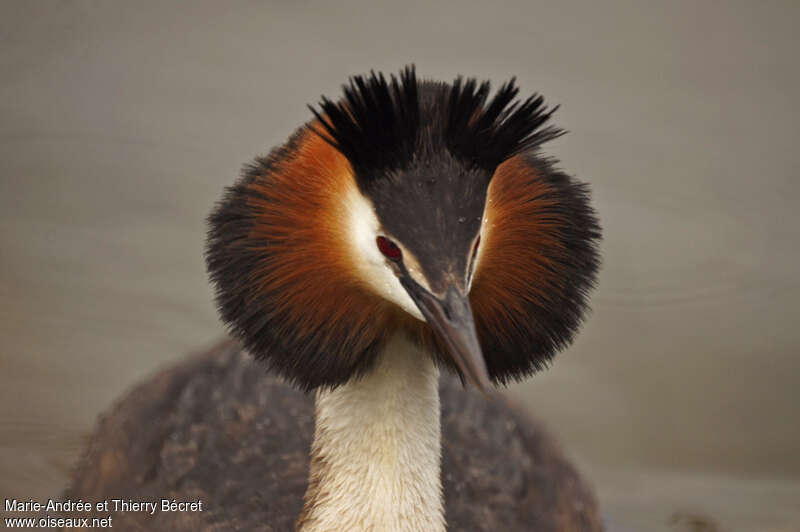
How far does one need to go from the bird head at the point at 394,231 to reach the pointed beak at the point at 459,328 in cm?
6

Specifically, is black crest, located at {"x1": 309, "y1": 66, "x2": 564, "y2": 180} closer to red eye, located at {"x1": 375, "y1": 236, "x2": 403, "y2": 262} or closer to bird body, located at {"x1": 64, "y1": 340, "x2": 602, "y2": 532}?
red eye, located at {"x1": 375, "y1": 236, "x2": 403, "y2": 262}

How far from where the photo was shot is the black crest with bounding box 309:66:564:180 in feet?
7.93

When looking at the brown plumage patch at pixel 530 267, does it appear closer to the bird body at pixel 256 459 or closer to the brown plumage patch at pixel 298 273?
the brown plumage patch at pixel 298 273

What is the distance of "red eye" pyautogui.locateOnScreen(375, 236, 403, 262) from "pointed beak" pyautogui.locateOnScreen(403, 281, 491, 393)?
3.3 inches

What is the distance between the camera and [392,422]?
280 centimetres

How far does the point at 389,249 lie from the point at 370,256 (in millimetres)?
70

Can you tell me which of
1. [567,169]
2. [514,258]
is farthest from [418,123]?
[567,169]

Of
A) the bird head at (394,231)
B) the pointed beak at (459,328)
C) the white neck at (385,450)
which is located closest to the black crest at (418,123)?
the bird head at (394,231)

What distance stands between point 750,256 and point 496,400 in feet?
7.09

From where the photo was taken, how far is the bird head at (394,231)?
242cm

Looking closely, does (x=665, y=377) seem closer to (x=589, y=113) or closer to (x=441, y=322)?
(x=589, y=113)

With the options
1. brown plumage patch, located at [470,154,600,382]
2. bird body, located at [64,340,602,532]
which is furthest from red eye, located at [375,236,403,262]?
bird body, located at [64,340,602,532]

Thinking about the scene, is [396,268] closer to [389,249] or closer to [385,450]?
[389,249]

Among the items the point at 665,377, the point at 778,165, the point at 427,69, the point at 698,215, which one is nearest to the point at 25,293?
the point at 427,69
